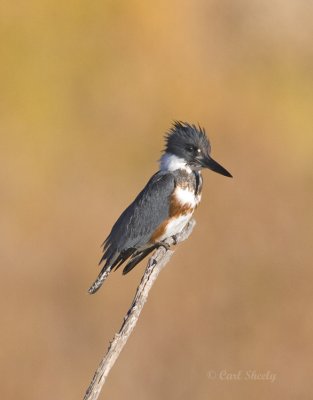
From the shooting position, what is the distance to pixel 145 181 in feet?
25.1

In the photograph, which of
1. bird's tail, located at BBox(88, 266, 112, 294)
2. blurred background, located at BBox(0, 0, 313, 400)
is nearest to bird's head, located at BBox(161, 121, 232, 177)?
bird's tail, located at BBox(88, 266, 112, 294)

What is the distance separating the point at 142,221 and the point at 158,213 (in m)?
0.08

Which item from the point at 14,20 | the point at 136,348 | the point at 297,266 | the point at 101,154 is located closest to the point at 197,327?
the point at 136,348

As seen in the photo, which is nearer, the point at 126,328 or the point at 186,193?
the point at 126,328

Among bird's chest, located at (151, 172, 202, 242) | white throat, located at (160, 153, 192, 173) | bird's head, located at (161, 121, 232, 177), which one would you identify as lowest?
bird's chest, located at (151, 172, 202, 242)

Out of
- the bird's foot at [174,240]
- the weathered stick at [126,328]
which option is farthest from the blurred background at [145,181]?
the weathered stick at [126,328]

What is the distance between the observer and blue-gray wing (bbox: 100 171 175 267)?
3.88m

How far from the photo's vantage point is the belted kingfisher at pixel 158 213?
3.89m

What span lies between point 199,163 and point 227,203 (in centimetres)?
344

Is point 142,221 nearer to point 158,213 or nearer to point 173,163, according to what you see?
point 158,213

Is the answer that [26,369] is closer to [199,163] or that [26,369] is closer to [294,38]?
[199,163]

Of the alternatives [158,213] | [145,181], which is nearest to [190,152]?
[158,213]

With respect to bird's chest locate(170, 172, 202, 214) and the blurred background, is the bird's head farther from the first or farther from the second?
the blurred background

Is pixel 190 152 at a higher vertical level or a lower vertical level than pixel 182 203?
higher
